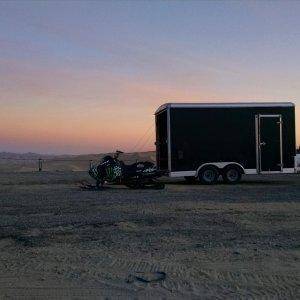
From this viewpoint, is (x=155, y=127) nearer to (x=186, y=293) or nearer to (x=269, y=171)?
(x=269, y=171)

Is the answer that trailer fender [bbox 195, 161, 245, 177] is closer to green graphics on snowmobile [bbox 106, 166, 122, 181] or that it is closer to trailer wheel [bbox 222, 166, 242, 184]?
trailer wheel [bbox 222, 166, 242, 184]

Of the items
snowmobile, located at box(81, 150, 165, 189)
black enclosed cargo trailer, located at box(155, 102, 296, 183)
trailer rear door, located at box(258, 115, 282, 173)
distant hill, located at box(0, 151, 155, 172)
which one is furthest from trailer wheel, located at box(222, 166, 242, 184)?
distant hill, located at box(0, 151, 155, 172)

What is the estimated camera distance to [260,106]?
2144 centimetres

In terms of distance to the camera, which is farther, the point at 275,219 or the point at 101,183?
the point at 101,183

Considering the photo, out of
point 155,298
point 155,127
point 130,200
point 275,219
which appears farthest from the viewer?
point 155,127

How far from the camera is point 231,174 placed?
71.9 feet

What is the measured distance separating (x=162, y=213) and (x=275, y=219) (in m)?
2.54

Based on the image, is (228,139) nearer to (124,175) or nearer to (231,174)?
(231,174)

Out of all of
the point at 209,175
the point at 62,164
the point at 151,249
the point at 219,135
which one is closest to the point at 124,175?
the point at 209,175

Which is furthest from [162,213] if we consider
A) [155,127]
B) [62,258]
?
[155,127]

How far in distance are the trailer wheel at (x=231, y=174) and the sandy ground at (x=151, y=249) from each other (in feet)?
22.7

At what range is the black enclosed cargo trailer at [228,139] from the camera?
2130cm

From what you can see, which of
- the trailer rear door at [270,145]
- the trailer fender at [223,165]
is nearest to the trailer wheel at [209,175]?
the trailer fender at [223,165]

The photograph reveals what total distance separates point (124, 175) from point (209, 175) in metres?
3.48
